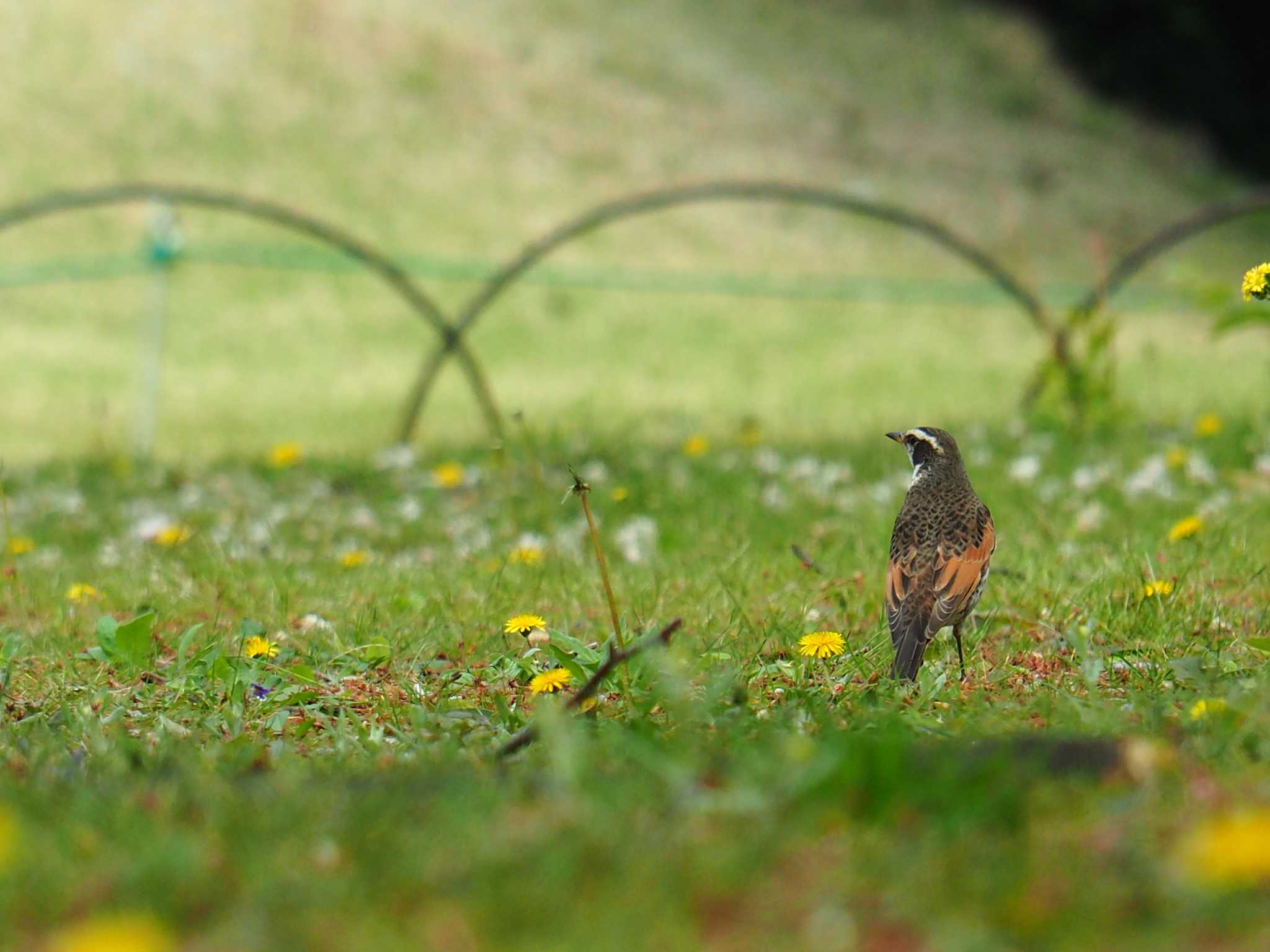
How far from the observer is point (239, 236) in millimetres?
15594

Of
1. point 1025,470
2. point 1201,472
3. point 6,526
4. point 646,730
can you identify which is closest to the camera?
point 646,730

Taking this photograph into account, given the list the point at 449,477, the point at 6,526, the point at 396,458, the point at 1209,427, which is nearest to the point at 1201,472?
the point at 1209,427

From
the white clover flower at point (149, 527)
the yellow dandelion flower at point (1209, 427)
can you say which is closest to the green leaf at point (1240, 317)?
the yellow dandelion flower at point (1209, 427)

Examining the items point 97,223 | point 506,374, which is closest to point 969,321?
point 506,374

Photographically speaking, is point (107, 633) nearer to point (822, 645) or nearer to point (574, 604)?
point (574, 604)

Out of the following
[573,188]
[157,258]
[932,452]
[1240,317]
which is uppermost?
[573,188]

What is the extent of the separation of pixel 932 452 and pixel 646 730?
131 cm

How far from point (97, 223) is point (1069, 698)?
48.6 feet

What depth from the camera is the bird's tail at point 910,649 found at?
2910 millimetres

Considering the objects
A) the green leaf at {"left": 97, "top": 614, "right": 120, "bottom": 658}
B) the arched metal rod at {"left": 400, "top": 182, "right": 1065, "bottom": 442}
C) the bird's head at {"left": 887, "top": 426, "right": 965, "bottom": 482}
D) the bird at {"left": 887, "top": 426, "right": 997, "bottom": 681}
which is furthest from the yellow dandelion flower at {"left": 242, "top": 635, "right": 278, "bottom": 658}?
the arched metal rod at {"left": 400, "top": 182, "right": 1065, "bottom": 442}

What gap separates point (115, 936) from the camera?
1.33 meters

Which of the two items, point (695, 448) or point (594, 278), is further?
point (594, 278)

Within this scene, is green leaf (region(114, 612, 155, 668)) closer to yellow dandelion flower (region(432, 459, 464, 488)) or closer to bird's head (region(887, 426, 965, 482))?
bird's head (region(887, 426, 965, 482))

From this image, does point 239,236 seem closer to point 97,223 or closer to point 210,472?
point 97,223
